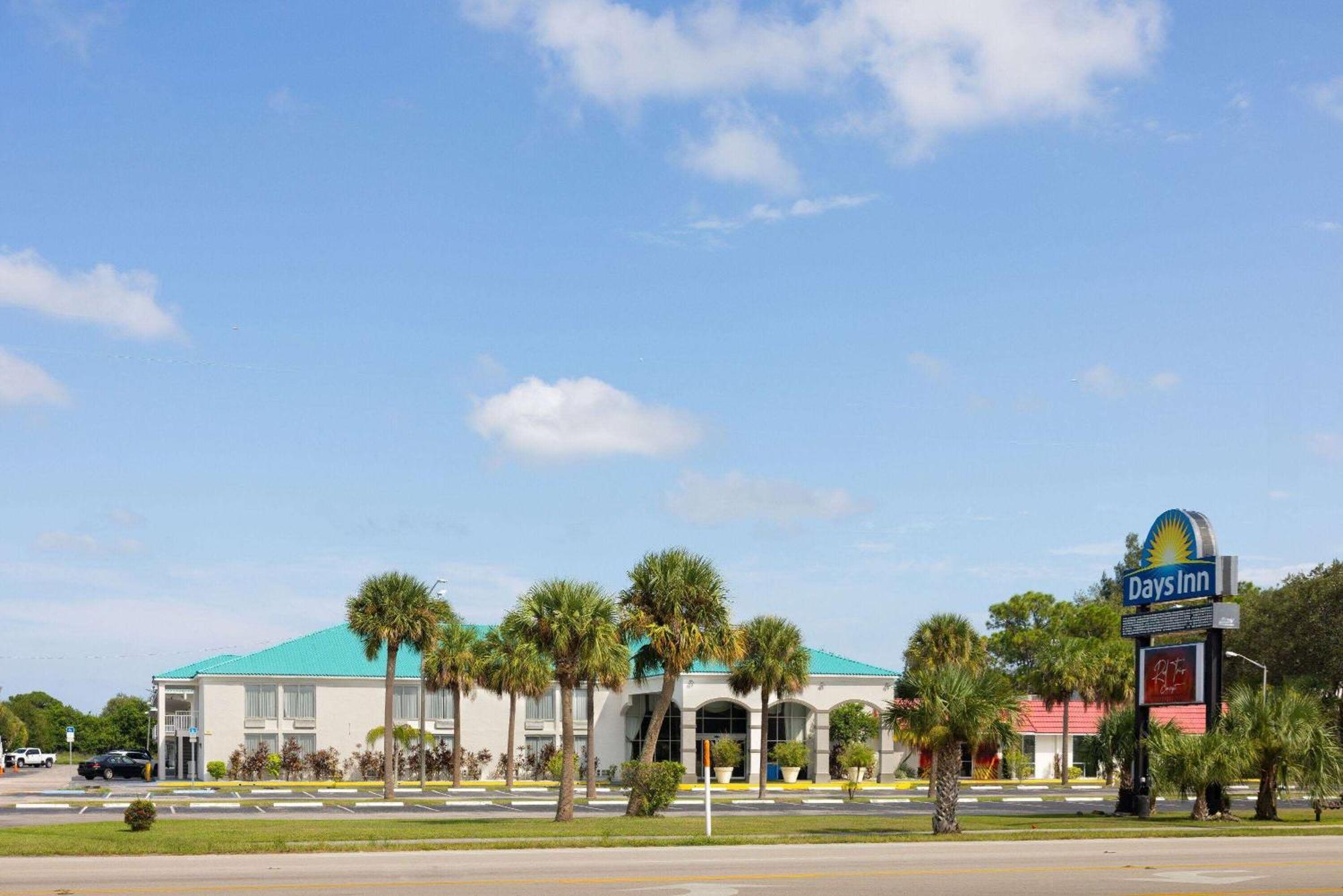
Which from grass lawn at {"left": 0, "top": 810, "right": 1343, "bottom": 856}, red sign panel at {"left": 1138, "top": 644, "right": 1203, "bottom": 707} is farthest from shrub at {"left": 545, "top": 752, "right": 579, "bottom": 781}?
red sign panel at {"left": 1138, "top": 644, "right": 1203, "bottom": 707}

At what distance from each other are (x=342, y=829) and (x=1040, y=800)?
100ft

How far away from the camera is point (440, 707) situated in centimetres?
7531

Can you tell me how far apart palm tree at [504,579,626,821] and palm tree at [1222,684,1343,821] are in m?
16.9

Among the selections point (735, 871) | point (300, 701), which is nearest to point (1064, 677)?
point (300, 701)

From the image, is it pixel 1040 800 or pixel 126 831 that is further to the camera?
pixel 1040 800

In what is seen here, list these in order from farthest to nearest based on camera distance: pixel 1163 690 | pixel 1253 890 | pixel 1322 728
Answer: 1. pixel 1163 690
2. pixel 1322 728
3. pixel 1253 890

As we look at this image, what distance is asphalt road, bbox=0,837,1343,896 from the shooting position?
2019 cm

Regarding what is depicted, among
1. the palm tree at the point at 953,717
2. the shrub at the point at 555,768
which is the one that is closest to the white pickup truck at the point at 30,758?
the shrub at the point at 555,768

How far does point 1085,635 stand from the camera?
362 feet

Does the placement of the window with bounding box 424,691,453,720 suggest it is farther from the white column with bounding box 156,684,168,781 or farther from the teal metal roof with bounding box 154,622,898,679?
the white column with bounding box 156,684,168,781

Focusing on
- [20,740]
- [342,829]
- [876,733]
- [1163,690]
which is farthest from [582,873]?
[20,740]

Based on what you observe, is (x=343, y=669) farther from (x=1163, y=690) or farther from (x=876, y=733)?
(x=1163, y=690)

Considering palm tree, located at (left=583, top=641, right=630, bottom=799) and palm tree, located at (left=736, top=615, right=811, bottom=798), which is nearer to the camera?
palm tree, located at (left=583, top=641, right=630, bottom=799)

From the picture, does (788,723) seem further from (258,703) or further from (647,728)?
(258,703)
